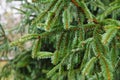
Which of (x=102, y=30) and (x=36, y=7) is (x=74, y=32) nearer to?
(x=102, y=30)

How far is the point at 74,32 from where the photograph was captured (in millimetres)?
2604

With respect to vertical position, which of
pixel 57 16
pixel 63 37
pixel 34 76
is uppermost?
pixel 57 16

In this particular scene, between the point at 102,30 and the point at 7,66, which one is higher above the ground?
the point at 102,30

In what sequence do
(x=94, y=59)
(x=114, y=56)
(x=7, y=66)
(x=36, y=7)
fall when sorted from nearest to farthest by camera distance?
(x=94, y=59) → (x=114, y=56) → (x=36, y=7) → (x=7, y=66)

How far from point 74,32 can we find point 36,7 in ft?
6.62

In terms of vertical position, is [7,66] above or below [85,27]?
below

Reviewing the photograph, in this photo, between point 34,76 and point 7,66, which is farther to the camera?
point 7,66

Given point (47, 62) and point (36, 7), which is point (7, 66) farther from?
point (36, 7)

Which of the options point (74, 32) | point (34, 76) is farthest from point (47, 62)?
point (74, 32)

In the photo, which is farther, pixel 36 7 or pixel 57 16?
pixel 36 7

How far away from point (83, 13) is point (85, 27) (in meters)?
0.14

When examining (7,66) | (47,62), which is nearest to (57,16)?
(47,62)

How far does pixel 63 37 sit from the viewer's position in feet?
8.34

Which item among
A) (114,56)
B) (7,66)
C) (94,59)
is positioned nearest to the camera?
(94,59)
